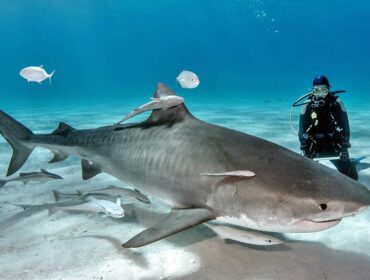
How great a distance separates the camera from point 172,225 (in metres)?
2.42

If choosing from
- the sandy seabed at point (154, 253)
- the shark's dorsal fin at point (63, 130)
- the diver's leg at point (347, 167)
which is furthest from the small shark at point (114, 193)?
the diver's leg at point (347, 167)

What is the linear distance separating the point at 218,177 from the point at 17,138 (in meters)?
3.47

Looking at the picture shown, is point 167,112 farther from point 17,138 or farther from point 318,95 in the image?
point 318,95

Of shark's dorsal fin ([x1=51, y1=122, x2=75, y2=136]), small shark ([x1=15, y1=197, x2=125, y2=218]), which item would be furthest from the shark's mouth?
shark's dorsal fin ([x1=51, y1=122, x2=75, y2=136])

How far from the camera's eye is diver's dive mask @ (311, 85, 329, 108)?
5063 mm

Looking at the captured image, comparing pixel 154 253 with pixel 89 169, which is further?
pixel 89 169

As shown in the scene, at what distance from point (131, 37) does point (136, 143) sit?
156386mm

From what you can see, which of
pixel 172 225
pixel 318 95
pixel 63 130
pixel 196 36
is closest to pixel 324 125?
pixel 318 95

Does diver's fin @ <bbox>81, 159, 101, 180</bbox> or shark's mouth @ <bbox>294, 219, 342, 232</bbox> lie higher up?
shark's mouth @ <bbox>294, 219, 342, 232</bbox>

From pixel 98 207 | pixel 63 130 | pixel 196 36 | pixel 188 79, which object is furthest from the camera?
pixel 196 36

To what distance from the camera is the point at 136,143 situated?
12.0 feet

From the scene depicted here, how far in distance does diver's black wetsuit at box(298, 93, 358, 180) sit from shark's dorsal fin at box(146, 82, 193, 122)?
263 cm

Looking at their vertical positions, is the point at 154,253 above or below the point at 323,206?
below

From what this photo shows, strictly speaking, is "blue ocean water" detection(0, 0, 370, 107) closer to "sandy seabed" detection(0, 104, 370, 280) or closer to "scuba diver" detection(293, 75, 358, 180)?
"scuba diver" detection(293, 75, 358, 180)
